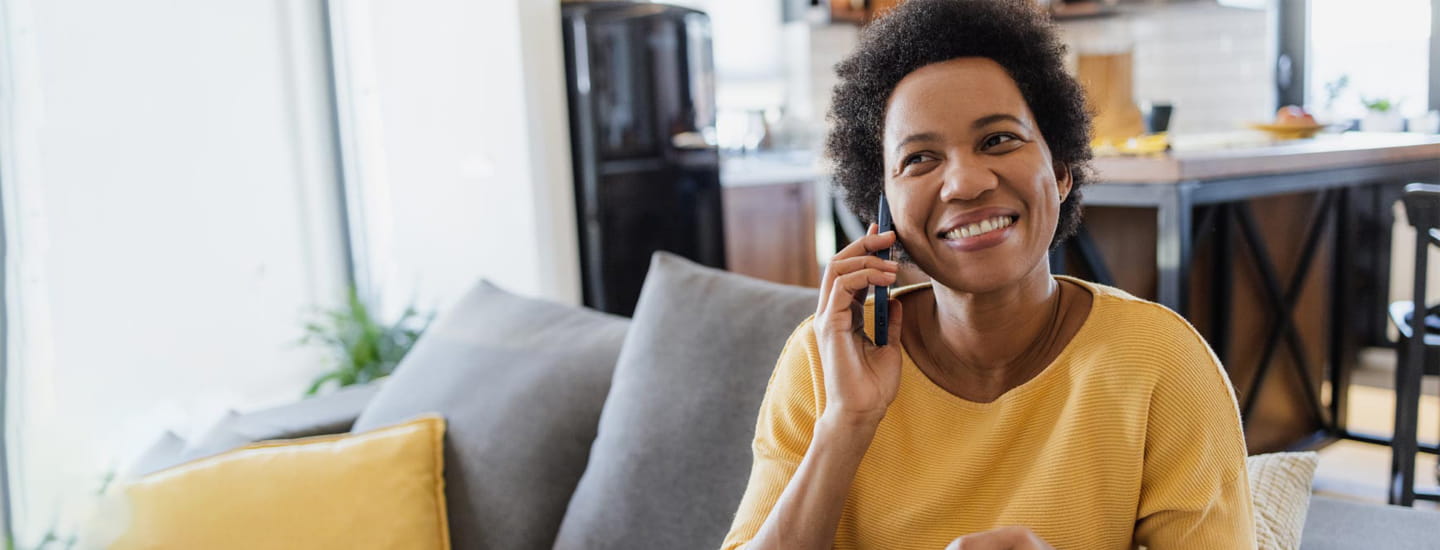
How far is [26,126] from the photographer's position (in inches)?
106

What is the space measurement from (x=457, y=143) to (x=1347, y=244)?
2740 millimetres

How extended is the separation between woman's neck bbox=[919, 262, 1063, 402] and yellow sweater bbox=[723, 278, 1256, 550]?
0.09ft

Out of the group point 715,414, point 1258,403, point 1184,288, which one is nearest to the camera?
point 715,414

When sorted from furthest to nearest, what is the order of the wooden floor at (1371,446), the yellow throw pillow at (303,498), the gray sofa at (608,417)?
the wooden floor at (1371,446), the yellow throw pillow at (303,498), the gray sofa at (608,417)

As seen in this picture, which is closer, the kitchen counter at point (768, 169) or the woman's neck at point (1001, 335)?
the woman's neck at point (1001, 335)

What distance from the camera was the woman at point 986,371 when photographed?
1.03 m

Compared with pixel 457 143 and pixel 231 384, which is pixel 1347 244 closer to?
pixel 457 143

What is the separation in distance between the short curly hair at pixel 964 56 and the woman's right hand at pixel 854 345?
13 centimetres

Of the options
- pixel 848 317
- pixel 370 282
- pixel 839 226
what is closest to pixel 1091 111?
pixel 848 317

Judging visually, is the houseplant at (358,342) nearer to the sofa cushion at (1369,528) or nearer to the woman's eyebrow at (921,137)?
the woman's eyebrow at (921,137)

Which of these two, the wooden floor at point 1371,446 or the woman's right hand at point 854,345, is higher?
the woman's right hand at point 854,345

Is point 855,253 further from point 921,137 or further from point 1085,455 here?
point 1085,455

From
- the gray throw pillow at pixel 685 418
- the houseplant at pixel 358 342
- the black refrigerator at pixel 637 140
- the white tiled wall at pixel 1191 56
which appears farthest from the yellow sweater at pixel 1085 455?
the white tiled wall at pixel 1191 56

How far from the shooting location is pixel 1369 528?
125cm
